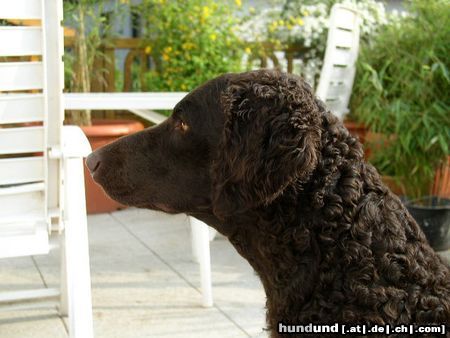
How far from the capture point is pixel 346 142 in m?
1.80

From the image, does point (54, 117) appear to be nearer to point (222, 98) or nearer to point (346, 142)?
point (222, 98)

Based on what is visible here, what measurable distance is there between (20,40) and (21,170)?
0.48 metres

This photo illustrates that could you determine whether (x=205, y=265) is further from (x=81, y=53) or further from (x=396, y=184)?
(x=81, y=53)

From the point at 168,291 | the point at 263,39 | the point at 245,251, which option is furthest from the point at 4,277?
the point at 263,39

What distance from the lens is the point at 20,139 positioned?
243 cm

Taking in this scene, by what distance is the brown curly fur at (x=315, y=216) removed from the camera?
1.64m

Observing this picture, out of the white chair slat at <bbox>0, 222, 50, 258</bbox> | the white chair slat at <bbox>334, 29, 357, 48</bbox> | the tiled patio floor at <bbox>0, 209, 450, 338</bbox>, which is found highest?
→ the white chair slat at <bbox>334, 29, 357, 48</bbox>

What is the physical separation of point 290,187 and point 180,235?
120 inches

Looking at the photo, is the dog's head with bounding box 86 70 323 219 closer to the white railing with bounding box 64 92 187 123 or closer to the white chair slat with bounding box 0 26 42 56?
the white chair slat with bounding box 0 26 42 56

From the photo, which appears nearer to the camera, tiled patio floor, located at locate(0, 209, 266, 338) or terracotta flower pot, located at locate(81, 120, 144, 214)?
tiled patio floor, located at locate(0, 209, 266, 338)

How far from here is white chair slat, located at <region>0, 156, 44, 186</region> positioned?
2.45m

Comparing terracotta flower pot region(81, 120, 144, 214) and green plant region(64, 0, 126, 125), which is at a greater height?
green plant region(64, 0, 126, 125)

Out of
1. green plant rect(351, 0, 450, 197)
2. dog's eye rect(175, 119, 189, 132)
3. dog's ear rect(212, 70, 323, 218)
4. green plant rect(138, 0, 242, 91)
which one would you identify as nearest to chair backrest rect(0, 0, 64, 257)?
dog's eye rect(175, 119, 189, 132)

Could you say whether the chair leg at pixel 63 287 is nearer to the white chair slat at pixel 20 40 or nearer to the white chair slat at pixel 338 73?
the white chair slat at pixel 20 40
